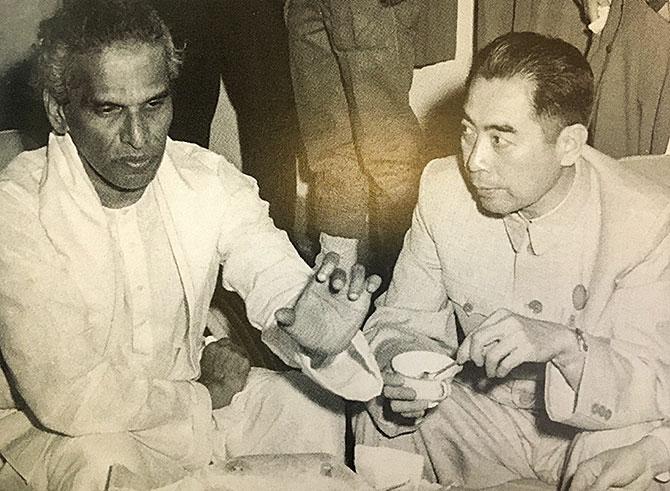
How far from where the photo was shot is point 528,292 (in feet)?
3.77

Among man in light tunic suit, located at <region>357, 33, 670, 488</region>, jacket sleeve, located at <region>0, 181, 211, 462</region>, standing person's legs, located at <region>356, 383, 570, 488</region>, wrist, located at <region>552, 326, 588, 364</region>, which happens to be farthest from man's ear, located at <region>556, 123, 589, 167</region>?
jacket sleeve, located at <region>0, 181, 211, 462</region>

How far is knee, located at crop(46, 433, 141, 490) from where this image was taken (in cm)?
103

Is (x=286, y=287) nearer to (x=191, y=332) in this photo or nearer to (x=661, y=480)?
(x=191, y=332)

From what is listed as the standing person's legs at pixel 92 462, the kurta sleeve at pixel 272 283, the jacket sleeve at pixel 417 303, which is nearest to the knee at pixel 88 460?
the standing person's legs at pixel 92 462

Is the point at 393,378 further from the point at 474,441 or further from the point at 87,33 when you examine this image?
the point at 87,33

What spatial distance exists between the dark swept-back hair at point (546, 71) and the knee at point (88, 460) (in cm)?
59

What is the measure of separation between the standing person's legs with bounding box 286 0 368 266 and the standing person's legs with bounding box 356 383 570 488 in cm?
26

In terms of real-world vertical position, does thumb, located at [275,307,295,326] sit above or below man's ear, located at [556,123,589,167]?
below

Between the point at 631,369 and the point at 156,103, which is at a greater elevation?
the point at 156,103

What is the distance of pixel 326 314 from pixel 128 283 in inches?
9.7

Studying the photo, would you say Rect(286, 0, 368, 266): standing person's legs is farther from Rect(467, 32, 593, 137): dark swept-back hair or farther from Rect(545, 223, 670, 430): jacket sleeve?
Rect(545, 223, 670, 430): jacket sleeve

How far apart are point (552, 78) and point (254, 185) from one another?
392 mm

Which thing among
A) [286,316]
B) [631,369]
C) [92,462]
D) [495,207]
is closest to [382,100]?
[495,207]

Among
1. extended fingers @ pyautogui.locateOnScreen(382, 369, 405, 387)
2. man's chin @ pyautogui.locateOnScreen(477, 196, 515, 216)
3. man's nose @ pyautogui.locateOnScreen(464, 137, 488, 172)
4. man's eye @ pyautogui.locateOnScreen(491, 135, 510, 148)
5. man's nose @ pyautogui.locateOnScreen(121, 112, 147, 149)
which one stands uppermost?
man's nose @ pyautogui.locateOnScreen(121, 112, 147, 149)
